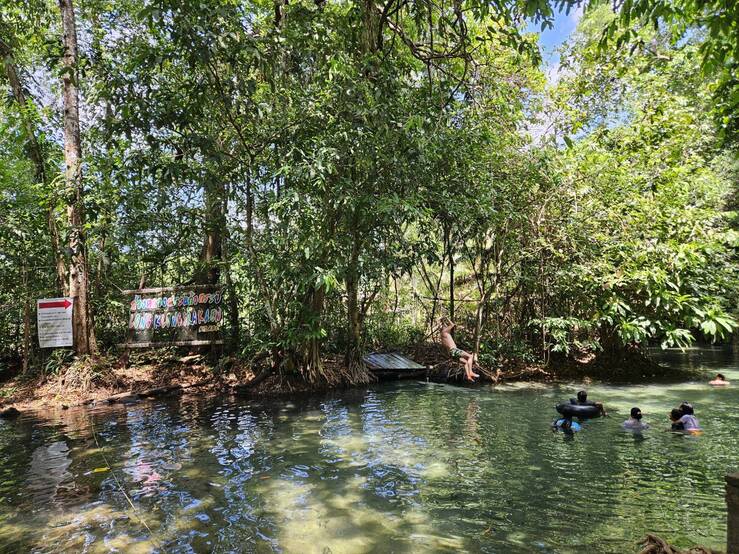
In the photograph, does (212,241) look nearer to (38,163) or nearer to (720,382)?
(38,163)

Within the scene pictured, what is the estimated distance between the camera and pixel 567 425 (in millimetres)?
7598

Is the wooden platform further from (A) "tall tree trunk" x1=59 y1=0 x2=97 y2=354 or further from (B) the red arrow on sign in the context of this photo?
(B) the red arrow on sign

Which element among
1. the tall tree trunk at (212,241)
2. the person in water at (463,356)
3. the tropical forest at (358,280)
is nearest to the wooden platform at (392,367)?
the tropical forest at (358,280)

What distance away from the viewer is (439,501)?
498 cm

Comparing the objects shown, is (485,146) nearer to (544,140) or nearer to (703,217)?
(544,140)

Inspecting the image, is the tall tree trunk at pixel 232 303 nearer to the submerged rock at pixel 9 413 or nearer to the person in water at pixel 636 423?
the submerged rock at pixel 9 413

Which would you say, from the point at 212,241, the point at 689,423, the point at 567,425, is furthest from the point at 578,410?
the point at 212,241

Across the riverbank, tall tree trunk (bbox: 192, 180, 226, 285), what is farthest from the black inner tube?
tall tree trunk (bbox: 192, 180, 226, 285)

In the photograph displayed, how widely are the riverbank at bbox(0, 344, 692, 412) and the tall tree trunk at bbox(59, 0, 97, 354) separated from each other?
2.37 ft

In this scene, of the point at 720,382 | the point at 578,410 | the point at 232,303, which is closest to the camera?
the point at 578,410

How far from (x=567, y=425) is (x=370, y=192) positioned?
5.55 metres

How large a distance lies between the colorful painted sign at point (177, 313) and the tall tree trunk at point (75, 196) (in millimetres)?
1036

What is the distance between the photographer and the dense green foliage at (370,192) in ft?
28.1

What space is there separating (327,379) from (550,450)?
6.09 m
